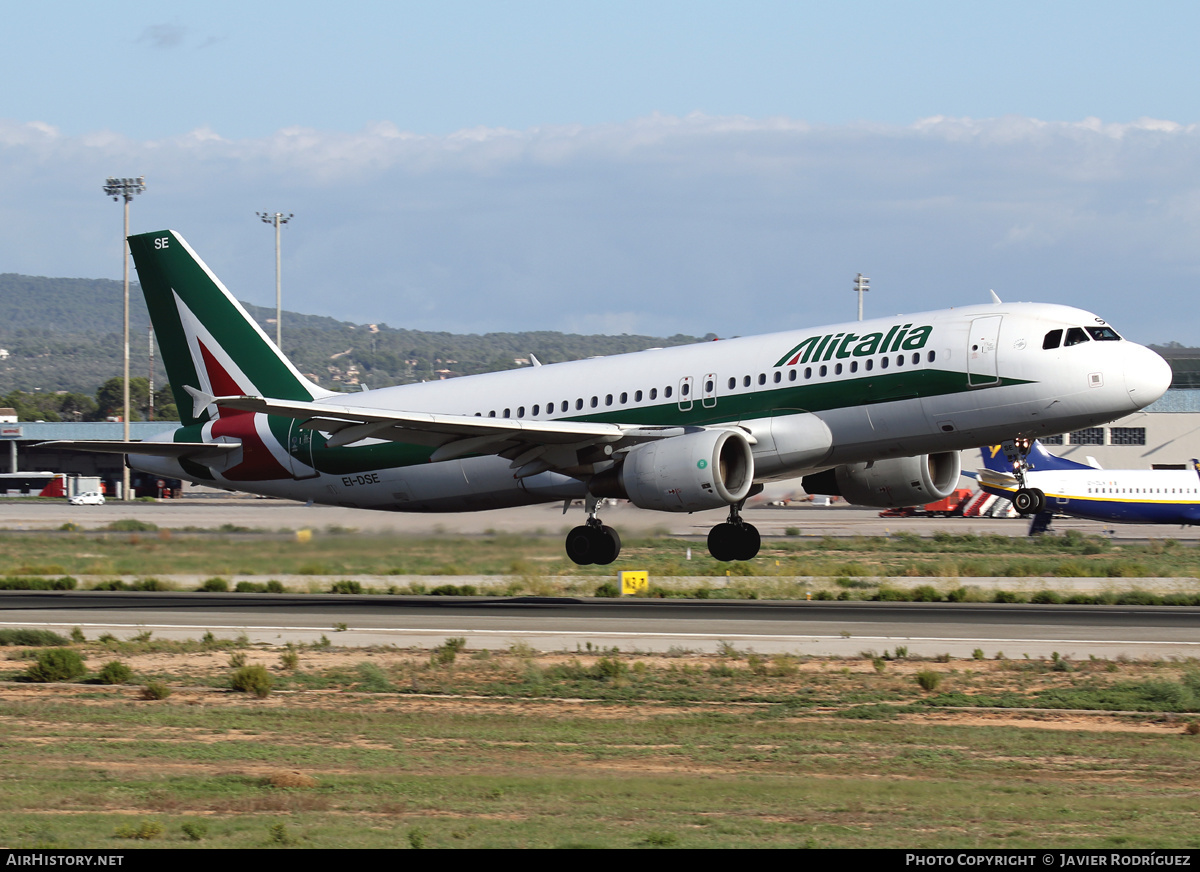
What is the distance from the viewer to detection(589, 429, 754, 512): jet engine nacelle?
31359 millimetres

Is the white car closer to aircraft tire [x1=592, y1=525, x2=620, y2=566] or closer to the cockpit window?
aircraft tire [x1=592, y1=525, x2=620, y2=566]

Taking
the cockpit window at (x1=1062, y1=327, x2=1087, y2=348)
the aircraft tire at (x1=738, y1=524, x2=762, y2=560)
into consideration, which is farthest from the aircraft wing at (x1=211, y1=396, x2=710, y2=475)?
the cockpit window at (x1=1062, y1=327, x2=1087, y2=348)

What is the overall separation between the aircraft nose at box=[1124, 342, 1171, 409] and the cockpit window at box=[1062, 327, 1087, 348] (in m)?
0.97

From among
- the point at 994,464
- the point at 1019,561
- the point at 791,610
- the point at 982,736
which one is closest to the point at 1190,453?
the point at 994,464

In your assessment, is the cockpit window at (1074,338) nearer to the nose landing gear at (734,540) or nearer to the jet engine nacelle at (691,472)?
the jet engine nacelle at (691,472)

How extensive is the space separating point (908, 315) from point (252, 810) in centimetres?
2198

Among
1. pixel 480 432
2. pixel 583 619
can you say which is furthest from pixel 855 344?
pixel 480 432

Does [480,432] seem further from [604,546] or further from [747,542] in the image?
[747,542]

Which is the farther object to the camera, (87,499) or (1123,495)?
(87,499)

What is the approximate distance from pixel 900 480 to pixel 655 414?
6.98m

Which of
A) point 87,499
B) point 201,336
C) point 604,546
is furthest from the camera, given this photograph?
point 87,499

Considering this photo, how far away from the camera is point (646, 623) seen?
104 feet

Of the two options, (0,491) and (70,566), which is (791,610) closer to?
(70,566)

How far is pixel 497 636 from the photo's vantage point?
29.3 m
